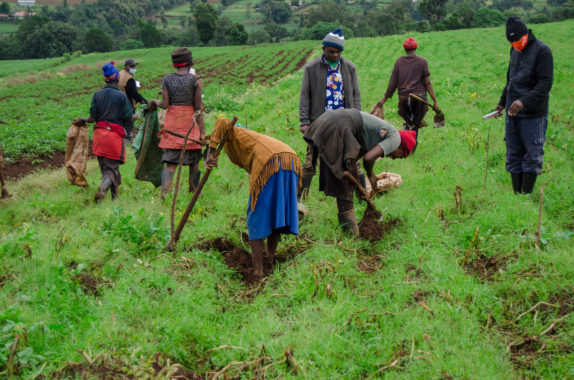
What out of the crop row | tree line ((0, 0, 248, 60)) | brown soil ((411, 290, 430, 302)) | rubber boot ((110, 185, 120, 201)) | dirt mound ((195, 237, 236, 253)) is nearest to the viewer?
brown soil ((411, 290, 430, 302))

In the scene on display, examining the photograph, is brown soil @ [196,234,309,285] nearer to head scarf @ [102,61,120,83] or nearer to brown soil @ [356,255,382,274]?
brown soil @ [356,255,382,274]

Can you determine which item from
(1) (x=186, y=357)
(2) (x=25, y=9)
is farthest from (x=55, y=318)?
(2) (x=25, y=9)

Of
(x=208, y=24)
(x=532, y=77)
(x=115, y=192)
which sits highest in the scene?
(x=208, y=24)

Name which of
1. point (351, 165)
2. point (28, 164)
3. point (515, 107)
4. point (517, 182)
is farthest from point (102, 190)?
point (517, 182)

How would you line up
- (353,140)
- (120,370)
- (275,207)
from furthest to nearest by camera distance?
(353,140) → (275,207) → (120,370)

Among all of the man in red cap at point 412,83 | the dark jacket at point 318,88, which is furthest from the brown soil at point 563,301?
the man in red cap at point 412,83

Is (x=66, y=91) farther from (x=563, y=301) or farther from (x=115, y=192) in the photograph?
(x=563, y=301)

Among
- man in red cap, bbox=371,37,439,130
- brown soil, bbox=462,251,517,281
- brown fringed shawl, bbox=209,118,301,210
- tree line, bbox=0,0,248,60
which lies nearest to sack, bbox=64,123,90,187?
brown fringed shawl, bbox=209,118,301,210

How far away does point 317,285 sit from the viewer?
151 inches

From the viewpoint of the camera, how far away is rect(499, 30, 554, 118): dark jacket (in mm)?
Result: 5152

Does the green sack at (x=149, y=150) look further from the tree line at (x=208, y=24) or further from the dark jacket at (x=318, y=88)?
the tree line at (x=208, y=24)

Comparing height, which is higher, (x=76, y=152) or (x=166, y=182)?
(x=76, y=152)

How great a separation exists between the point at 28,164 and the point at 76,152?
4.96m

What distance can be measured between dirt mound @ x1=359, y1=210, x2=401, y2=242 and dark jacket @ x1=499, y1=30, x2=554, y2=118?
7.02ft
